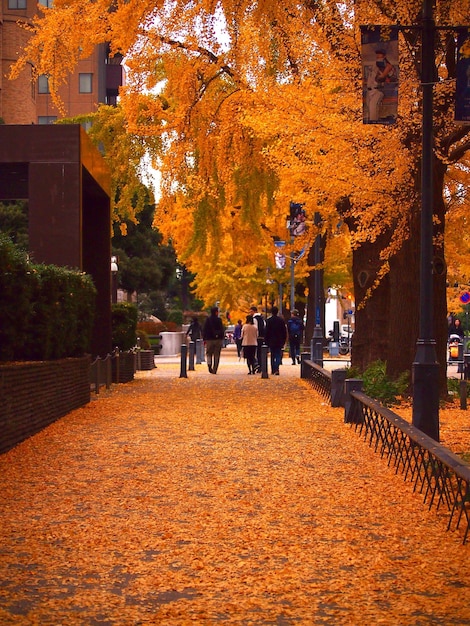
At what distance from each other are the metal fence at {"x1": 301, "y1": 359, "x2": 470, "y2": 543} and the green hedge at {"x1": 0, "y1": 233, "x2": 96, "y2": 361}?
4484mm

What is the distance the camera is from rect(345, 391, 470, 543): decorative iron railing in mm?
8812

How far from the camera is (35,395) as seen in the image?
1566 cm

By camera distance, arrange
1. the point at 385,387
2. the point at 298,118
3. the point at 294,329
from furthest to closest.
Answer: the point at 294,329
the point at 385,387
the point at 298,118

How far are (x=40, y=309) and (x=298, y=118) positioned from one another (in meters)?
5.35

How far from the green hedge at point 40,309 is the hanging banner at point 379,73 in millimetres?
4632

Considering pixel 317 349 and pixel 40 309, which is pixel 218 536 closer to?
pixel 40 309

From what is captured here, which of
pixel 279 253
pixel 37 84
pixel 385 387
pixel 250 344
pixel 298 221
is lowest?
pixel 385 387

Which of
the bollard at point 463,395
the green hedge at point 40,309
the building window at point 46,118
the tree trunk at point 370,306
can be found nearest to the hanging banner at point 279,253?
the tree trunk at point 370,306

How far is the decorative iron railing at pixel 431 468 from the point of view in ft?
28.9

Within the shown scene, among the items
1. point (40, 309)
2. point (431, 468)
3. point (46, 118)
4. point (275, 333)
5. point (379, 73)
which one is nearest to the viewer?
point (431, 468)

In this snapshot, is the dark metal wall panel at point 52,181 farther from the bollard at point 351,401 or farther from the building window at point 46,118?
the building window at point 46,118

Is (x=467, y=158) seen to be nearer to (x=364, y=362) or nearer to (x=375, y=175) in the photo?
(x=375, y=175)

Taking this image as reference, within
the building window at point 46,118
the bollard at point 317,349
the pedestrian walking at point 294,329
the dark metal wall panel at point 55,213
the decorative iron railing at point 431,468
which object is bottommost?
the decorative iron railing at point 431,468

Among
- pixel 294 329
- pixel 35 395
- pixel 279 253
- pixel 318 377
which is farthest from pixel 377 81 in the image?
pixel 279 253
